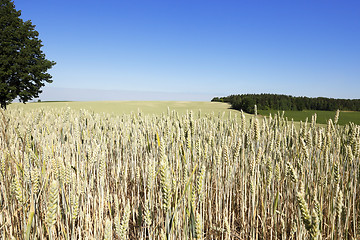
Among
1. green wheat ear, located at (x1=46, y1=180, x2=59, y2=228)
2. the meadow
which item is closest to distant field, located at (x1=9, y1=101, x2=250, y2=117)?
the meadow

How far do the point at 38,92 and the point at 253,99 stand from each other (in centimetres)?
1362

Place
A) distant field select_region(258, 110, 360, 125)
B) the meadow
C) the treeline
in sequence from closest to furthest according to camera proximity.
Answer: the meadow, distant field select_region(258, 110, 360, 125), the treeline

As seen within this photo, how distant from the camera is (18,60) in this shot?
13625 mm

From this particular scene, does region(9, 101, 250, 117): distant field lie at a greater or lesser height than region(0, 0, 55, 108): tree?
lesser

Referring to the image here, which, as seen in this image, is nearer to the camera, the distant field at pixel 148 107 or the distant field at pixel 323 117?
the distant field at pixel 323 117

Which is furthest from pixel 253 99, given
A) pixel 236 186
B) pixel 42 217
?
pixel 42 217

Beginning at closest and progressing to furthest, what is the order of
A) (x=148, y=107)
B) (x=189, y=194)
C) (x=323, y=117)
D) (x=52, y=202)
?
1. (x=52, y=202)
2. (x=189, y=194)
3. (x=323, y=117)
4. (x=148, y=107)

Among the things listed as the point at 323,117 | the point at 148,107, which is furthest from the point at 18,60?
the point at 323,117

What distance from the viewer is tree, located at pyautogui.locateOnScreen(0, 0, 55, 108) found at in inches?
534

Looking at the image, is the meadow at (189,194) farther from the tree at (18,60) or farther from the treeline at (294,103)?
the tree at (18,60)

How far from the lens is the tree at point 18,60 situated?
13555mm

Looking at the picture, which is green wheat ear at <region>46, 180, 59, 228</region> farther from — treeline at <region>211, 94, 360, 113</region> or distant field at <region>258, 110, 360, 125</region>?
treeline at <region>211, 94, 360, 113</region>

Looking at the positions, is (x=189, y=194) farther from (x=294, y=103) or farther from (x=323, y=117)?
(x=294, y=103)

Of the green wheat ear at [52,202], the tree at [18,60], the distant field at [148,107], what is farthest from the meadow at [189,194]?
the tree at [18,60]
